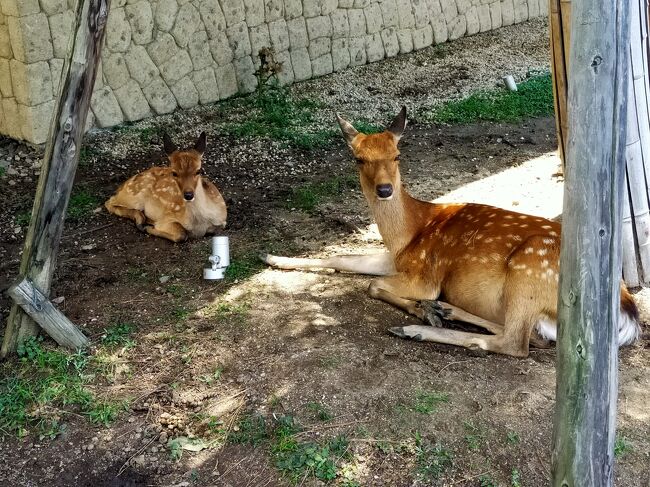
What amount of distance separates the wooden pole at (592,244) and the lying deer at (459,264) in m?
1.72

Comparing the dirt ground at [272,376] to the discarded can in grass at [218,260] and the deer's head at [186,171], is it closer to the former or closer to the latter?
the discarded can in grass at [218,260]

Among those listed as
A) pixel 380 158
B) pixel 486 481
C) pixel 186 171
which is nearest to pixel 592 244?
pixel 486 481

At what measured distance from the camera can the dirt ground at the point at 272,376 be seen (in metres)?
3.73

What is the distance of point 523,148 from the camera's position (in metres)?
8.30

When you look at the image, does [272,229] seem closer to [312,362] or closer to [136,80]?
[312,362]

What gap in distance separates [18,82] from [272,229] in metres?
3.03

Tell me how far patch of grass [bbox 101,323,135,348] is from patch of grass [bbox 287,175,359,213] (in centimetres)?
232

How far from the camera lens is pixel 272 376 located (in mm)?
4285

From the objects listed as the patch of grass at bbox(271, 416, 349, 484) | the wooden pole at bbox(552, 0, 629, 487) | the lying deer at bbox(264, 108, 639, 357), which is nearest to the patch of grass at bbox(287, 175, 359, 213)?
the lying deer at bbox(264, 108, 639, 357)

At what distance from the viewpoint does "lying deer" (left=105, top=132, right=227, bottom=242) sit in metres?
6.18

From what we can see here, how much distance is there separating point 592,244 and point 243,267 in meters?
3.22

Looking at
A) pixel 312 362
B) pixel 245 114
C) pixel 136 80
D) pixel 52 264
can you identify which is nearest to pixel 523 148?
pixel 245 114

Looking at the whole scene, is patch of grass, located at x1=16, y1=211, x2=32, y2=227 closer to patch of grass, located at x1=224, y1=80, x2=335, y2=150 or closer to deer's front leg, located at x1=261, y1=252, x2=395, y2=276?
deer's front leg, located at x1=261, y1=252, x2=395, y2=276

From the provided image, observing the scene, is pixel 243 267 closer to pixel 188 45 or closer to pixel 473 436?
pixel 473 436
